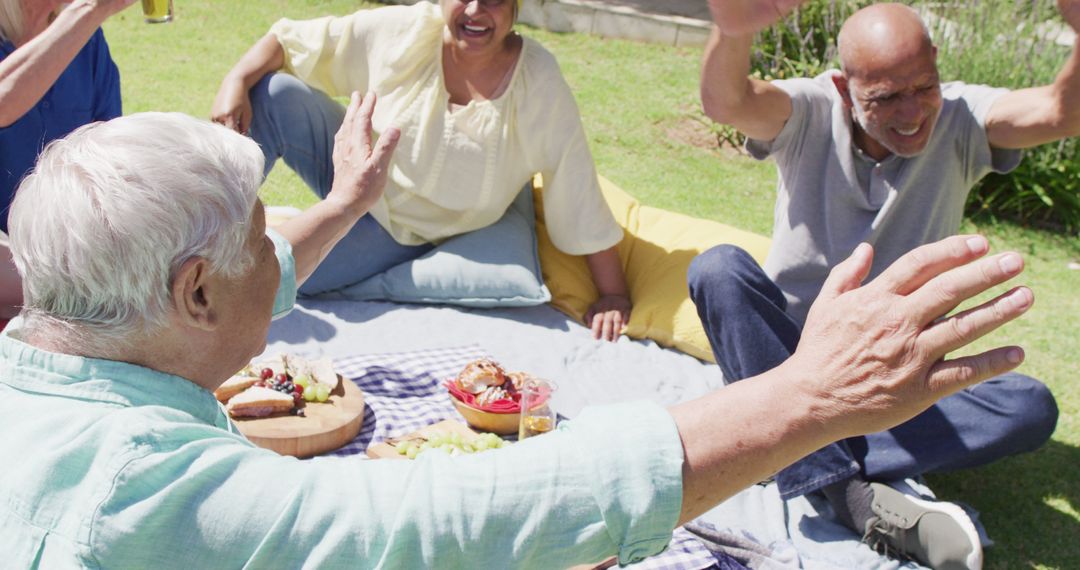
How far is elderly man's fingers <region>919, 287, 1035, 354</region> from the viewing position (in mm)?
1280

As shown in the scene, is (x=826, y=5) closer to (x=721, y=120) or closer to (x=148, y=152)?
(x=721, y=120)

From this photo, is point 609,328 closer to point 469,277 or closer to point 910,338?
point 469,277

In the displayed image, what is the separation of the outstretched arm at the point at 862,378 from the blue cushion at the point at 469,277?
3.06 metres

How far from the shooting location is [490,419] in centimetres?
324

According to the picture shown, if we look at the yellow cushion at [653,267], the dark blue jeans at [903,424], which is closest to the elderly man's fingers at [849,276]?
the dark blue jeans at [903,424]

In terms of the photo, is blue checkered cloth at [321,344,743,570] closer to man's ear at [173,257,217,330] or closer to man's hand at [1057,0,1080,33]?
man's ear at [173,257,217,330]

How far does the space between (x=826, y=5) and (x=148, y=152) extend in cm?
614

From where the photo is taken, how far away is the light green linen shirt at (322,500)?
4.14ft

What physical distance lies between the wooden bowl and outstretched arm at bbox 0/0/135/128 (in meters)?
1.54

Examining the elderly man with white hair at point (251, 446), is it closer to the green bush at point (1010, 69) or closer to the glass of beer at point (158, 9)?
the glass of beer at point (158, 9)

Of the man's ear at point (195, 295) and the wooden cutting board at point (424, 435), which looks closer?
the man's ear at point (195, 295)

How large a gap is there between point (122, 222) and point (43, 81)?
2.03 metres

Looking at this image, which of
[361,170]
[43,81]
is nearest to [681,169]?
[43,81]

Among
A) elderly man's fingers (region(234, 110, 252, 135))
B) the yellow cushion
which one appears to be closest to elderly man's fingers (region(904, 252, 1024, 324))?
the yellow cushion
